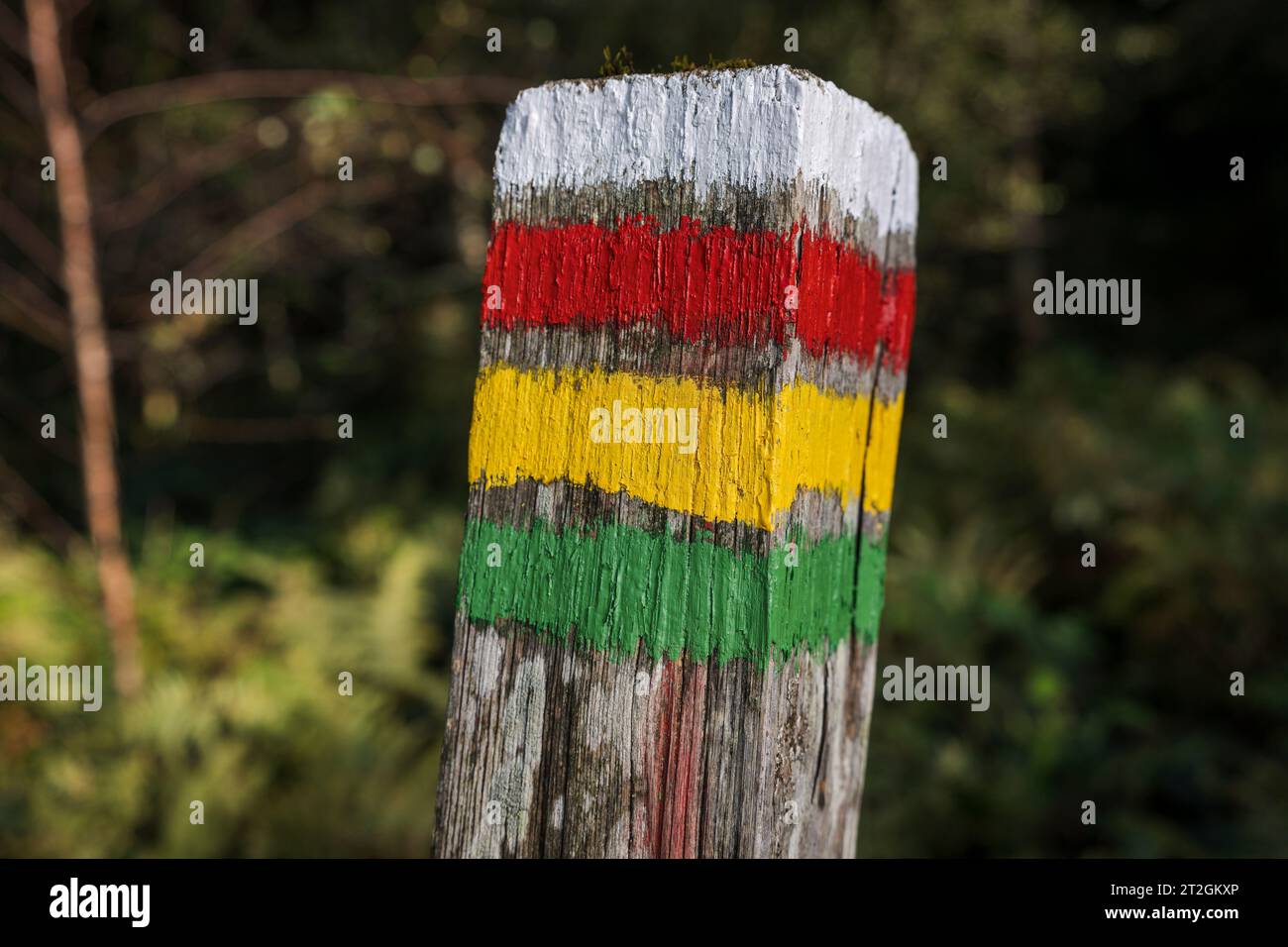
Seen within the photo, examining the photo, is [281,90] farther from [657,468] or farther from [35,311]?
[657,468]

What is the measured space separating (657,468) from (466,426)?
18.6ft

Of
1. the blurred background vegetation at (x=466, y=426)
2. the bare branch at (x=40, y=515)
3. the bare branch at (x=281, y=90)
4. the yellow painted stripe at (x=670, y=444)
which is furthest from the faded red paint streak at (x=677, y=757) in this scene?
the bare branch at (x=40, y=515)

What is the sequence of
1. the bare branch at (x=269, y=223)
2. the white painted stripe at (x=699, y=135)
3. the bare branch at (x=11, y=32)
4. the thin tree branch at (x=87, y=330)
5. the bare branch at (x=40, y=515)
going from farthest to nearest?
the bare branch at (x=40, y=515)
the bare branch at (x=269, y=223)
the bare branch at (x=11, y=32)
the thin tree branch at (x=87, y=330)
the white painted stripe at (x=699, y=135)

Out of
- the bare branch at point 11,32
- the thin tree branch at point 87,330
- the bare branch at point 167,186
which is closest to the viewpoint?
the thin tree branch at point 87,330

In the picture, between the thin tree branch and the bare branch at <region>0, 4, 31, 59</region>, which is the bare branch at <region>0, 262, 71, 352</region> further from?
the bare branch at <region>0, 4, 31, 59</region>

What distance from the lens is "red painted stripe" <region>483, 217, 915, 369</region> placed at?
2.69 ft

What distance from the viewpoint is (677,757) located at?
2.79ft

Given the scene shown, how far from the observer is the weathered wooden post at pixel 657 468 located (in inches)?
32.4

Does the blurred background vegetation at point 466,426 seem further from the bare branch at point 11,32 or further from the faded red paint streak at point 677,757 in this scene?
the faded red paint streak at point 677,757

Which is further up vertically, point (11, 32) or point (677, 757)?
point (11, 32)

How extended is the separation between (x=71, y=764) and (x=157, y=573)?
148cm

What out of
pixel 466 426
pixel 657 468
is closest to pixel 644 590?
pixel 657 468

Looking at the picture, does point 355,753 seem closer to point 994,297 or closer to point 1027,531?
point 1027,531

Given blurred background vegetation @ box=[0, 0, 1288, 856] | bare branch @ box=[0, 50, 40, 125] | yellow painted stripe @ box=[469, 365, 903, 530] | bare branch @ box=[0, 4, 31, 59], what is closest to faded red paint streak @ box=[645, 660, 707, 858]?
yellow painted stripe @ box=[469, 365, 903, 530]
